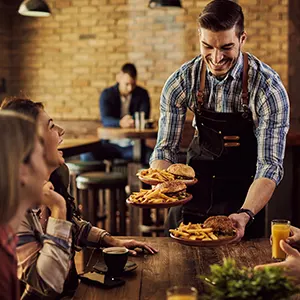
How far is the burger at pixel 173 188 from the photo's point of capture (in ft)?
8.77

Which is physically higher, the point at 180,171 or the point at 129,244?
the point at 180,171

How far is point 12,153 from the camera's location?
1.47 metres

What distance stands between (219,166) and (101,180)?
9.18 ft

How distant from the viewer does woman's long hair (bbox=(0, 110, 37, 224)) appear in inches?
57.2

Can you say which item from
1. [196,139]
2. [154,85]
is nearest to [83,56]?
[154,85]

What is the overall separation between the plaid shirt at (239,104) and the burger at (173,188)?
41 cm

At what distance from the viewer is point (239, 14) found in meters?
2.94

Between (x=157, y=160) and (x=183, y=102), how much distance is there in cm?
31

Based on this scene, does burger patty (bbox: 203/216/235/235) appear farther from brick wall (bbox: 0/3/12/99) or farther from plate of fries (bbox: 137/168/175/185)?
brick wall (bbox: 0/3/12/99)

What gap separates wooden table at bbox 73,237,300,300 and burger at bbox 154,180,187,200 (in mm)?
209

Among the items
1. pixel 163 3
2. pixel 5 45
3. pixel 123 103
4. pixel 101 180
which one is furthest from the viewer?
pixel 5 45

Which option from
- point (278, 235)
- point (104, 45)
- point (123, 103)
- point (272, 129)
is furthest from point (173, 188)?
point (104, 45)

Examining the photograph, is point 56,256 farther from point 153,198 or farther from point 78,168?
point 78,168

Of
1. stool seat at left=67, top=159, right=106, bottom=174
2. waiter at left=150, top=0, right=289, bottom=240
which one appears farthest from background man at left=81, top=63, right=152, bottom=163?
waiter at left=150, top=0, right=289, bottom=240
